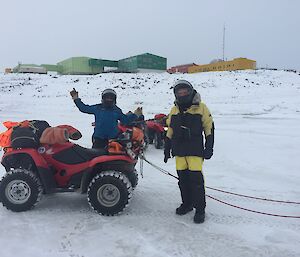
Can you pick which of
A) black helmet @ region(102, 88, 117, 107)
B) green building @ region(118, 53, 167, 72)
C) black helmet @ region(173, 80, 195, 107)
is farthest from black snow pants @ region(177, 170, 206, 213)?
green building @ region(118, 53, 167, 72)

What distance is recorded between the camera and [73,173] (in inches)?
175

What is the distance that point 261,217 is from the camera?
14.2 feet

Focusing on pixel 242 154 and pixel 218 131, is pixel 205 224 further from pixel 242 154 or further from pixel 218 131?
pixel 218 131

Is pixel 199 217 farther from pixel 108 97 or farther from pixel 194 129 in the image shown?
pixel 108 97

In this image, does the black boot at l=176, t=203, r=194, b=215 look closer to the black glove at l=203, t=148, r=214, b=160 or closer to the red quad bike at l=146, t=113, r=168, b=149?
the black glove at l=203, t=148, r=214, b=160

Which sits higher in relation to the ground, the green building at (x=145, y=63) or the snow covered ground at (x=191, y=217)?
the green building at (x=145, y=63)

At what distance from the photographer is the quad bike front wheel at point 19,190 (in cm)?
428

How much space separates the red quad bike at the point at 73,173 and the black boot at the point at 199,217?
32.3 inches

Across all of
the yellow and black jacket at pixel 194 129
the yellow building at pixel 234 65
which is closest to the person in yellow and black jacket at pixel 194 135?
the yellow and black jacket at pixel 194 129

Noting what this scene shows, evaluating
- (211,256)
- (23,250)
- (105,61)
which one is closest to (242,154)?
(211,256)

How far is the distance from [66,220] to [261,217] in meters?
2.29

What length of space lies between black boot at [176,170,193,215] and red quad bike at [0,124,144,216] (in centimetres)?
62

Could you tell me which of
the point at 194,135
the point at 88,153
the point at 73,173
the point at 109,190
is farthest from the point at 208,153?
the point at 73,173

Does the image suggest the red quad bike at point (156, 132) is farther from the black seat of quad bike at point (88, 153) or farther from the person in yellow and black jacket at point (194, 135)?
the person in yellow and black jacket at point (194, 135)
